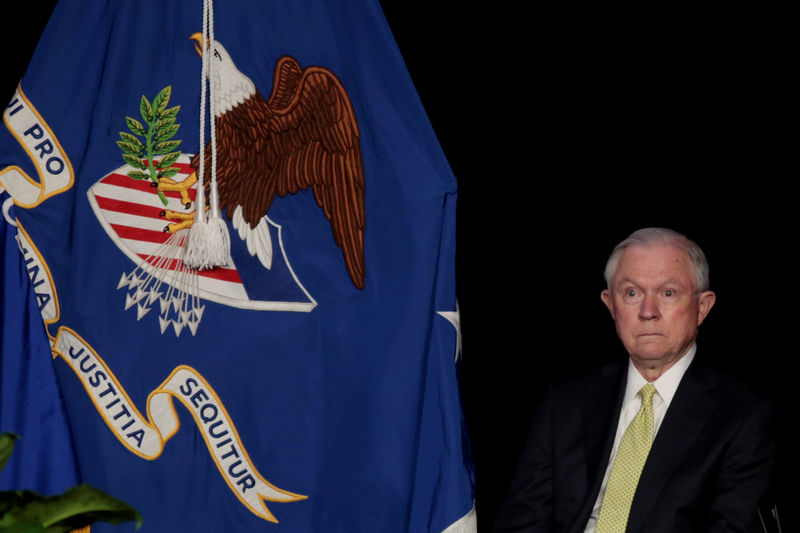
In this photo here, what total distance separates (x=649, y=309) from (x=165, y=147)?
1.25m

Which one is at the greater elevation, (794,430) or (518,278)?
(518,278)

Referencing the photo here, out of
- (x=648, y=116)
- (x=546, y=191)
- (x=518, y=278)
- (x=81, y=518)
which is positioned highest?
(x=648, y=116)

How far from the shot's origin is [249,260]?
2611 mm

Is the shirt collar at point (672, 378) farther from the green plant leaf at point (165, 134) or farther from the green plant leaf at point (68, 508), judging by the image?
the green plant leaf at point (68, 508)

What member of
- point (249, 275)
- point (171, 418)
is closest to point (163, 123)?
point (249, 275)

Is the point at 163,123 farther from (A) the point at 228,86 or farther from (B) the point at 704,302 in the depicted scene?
(B) the point at 704,302

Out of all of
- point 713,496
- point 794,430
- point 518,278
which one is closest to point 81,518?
point 713,496

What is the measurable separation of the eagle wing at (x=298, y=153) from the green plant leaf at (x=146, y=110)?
0.17 m

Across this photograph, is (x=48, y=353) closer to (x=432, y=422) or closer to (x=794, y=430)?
(x=432, y=422)

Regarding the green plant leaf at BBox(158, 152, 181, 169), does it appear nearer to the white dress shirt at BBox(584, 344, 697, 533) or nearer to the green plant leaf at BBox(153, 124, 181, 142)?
the green plant leaf at BBox(153, 124, 181, 142)

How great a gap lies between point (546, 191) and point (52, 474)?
1606mm

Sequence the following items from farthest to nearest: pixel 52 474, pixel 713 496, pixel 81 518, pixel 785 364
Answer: pixel 785 364 → pixel 52 474 → pixel 713 496 → pixel 81 518

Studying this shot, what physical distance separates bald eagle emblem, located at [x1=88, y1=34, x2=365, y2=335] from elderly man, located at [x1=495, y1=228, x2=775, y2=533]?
654 mm

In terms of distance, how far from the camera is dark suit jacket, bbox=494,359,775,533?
2.25 m
